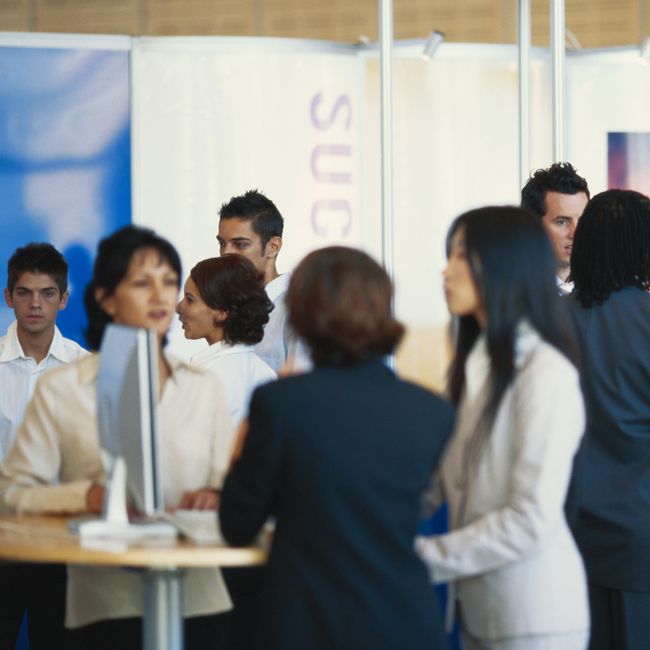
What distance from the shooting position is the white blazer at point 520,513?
2379 mm

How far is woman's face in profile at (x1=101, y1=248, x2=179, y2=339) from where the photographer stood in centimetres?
276

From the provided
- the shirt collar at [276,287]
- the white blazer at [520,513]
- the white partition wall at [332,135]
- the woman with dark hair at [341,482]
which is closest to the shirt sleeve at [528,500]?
the white blazer at [520,513]

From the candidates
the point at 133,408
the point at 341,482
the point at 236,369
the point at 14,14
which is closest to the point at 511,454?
the point at 341,482

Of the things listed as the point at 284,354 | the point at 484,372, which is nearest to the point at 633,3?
the point at 284,354

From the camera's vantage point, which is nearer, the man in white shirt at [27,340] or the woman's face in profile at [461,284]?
the woman's face in profile at [461,284]

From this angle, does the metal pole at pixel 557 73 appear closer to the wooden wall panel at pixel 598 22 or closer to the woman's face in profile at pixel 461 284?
the woman's face in profile at pixel 461 284

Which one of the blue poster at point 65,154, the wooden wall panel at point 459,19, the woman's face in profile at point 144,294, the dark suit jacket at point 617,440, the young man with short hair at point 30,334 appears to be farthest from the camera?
the wooden wall panel at point 459,19

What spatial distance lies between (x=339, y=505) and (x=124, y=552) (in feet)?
1.39

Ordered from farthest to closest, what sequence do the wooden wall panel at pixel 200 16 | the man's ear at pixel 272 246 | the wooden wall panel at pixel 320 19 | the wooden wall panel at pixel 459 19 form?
1. the wooden wall panel at pixel 200 16
2. the wooden wall panel at pixel 320 19
3. the wooden wall panel at pixel 459 19
4. the man's ear at pixel 272 246

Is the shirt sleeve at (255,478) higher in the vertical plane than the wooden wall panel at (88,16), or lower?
lower

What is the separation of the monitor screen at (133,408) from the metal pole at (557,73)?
103 inches

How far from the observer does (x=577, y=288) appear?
331 centimetres

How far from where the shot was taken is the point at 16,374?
14.7 feet

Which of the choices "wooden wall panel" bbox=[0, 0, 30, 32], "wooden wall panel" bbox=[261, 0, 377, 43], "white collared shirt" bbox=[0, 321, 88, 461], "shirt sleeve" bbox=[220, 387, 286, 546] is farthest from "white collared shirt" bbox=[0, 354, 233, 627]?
"wooden wall panel" bbox=[0, 0, 30, 32]
